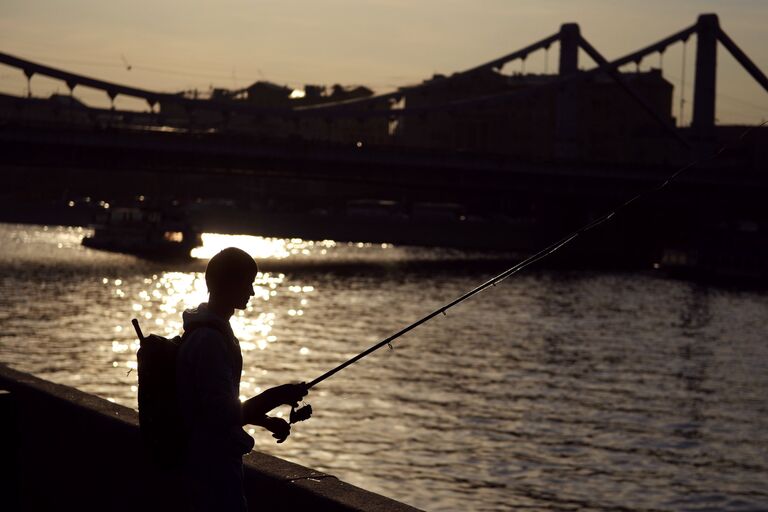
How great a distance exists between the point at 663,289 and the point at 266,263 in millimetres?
22724

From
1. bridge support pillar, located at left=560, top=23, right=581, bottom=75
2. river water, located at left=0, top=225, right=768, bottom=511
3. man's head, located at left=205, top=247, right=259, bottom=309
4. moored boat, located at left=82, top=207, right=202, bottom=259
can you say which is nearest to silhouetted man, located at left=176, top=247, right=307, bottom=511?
man's head, located at left=205, top=247, right=259, bottom=309

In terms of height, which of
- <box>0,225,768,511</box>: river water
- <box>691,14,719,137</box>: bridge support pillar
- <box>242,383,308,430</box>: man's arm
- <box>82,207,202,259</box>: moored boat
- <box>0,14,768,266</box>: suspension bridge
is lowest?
<box>0,225,768,511</box>: river water

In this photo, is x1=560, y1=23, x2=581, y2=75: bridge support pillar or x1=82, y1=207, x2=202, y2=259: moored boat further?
x1=560, y1=23, x2=581, y2=75: bridge support pillar

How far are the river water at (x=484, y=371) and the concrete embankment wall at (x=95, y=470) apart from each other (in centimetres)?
23

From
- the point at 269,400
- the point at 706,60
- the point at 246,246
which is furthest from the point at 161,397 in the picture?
the point at 246,246

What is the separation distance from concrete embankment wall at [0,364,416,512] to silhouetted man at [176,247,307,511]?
0.97 metres

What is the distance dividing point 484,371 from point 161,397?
28293 mm

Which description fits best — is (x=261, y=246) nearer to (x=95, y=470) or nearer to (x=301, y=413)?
(x=95, y=470)

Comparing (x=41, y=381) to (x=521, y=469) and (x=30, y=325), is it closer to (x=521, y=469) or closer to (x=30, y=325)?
(x=521, y=469)

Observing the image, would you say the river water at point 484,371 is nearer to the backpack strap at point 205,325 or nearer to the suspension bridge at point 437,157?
the backpack strap at point 205,325

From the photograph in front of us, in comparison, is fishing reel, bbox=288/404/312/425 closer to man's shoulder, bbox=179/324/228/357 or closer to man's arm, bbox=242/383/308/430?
man's arm, bbox=242/383/308/430

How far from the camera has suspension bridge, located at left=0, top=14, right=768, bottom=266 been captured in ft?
225

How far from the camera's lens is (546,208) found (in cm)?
9212

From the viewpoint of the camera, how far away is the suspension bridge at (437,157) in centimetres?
6850
